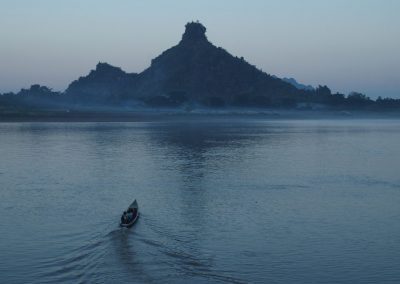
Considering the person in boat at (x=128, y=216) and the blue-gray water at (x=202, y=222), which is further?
the person in boat at (x=128, y=216)

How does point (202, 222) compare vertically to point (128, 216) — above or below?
below

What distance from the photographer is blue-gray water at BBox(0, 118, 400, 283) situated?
76.1 ft

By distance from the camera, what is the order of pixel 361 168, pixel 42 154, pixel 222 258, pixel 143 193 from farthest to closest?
pixel 42 154
pixel 361 168
pixel 143 193
pixel 222 258

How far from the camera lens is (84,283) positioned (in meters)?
21.4

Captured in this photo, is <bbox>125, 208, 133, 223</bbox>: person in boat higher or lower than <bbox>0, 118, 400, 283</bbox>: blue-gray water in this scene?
higher

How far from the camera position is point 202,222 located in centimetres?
3244

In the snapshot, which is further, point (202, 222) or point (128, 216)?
point (202, 222)

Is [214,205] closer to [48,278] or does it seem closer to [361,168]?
[48,278]

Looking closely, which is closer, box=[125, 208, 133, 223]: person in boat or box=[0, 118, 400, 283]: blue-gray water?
box=[0, 118, 400, 283]: blue-gray water

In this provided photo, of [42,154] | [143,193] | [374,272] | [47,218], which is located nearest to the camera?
[374,272]

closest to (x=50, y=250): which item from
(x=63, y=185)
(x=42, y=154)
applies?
(x=63, y=185)

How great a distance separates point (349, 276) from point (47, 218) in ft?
65.1

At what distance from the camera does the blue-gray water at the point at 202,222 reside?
2319cm

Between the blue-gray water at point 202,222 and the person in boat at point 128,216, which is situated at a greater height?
the person in boat at point 128,216
